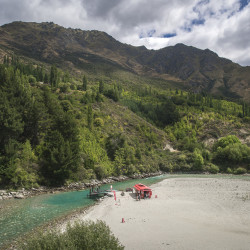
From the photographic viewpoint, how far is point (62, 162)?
3891cm

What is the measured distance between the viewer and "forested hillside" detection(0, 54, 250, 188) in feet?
125

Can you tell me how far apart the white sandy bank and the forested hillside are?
18.4 meters

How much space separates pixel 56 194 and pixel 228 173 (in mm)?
69060

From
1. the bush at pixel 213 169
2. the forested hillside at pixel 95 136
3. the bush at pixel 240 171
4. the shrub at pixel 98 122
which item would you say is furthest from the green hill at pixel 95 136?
the bush at pixel 213 169

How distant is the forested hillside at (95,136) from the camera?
3812 centimetres

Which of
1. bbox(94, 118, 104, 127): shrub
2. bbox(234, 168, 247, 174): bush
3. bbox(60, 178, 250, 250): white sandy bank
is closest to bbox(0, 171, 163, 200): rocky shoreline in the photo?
bbox(60, 178, 250, 250): white sandy bank

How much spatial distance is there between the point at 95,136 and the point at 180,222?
1794 inches

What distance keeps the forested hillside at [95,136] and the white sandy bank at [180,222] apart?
18.4 metres

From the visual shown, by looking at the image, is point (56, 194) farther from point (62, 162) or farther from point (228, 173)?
point (228, 173)

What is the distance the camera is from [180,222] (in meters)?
19.0

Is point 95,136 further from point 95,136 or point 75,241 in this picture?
point 75,241

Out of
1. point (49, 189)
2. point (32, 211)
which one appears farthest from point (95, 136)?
point (32, 211)

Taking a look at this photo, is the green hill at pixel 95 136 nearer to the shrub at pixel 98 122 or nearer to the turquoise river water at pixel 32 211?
the shrub at pixel 98 122

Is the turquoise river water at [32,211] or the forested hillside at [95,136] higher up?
the forested hillside at [95,136]
